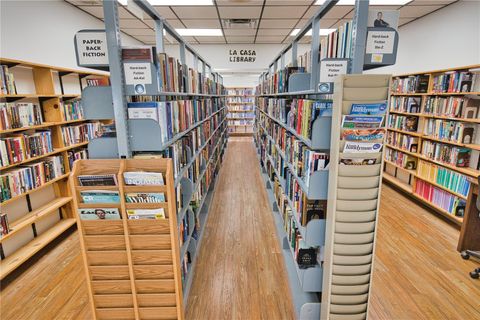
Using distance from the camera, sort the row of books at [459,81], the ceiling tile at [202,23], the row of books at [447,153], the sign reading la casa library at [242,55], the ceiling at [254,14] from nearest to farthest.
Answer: the row of books at [459,81] < the row of books at [447,153] < the ceiling at [254,14] < the ceiling tile at [202,23] < the sign reading la casa library at [242,55]

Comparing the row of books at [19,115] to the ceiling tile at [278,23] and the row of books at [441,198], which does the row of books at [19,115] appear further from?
the row of books at [441,198]

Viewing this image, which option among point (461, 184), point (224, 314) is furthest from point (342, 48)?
point (461, 184)

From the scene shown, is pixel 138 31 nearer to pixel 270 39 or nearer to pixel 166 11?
pixel 166 11

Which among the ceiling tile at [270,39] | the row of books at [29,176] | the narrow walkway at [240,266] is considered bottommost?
the narrow walkway at [240,266]

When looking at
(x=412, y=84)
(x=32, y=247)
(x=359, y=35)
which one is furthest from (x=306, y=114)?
(x=412, y=84)

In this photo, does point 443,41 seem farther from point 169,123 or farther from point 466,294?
point 169,123

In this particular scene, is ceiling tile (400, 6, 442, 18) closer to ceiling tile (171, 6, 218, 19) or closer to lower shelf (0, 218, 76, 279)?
A: ceiling tile (171, 6, 218, 19)

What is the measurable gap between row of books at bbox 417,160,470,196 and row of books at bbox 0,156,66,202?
503cm

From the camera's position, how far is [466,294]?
2213mm

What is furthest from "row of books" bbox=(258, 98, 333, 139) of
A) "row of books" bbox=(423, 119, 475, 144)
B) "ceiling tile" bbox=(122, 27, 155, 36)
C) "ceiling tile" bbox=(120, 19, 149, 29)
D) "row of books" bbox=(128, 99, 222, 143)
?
"ceiling tile" bbox=(122, 27, 155, 36)

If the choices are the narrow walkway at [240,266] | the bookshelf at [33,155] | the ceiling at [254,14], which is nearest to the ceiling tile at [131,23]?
the ceiling at [254,14]

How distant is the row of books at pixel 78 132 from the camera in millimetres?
3420

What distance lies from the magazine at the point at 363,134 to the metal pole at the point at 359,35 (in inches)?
14.2

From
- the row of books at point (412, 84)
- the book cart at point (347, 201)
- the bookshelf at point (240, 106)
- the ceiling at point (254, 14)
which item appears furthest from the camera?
the bookshelf at point (240, 106)
